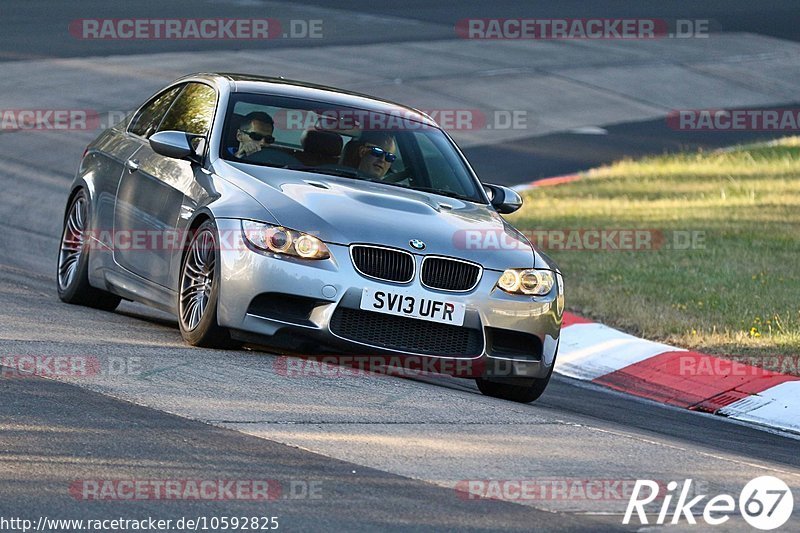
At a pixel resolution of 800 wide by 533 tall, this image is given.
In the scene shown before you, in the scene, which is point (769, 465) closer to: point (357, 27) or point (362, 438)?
point (362, 438)

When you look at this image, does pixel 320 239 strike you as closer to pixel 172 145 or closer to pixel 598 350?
pixel 172 145

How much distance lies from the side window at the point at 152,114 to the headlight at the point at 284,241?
2.20 meters

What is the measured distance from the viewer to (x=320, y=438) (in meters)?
6.53

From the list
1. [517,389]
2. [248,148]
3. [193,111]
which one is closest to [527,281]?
[517,389]

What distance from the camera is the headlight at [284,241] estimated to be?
796cm

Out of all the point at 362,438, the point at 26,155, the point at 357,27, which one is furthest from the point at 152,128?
the point at 357,27

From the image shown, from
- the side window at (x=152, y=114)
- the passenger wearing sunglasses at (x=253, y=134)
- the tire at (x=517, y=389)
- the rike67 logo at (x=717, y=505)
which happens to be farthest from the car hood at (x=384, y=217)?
the rike67 logo at (x=717, y=505)

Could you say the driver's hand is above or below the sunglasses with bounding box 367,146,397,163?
above

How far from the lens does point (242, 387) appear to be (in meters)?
7.39

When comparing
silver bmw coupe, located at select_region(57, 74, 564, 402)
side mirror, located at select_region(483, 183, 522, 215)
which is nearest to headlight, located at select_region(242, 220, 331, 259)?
silver bmw coupe, located at select_region(57, 74, 564, 402)

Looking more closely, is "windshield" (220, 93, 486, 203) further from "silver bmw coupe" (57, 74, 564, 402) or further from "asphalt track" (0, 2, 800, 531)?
"asphalt track" (0, 2, 800, 531)

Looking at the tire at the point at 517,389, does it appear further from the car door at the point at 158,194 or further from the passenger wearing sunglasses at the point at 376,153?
the car door at the point at 158,194

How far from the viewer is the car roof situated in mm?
9516

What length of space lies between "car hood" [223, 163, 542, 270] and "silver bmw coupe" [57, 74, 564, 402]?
11 millimetres
